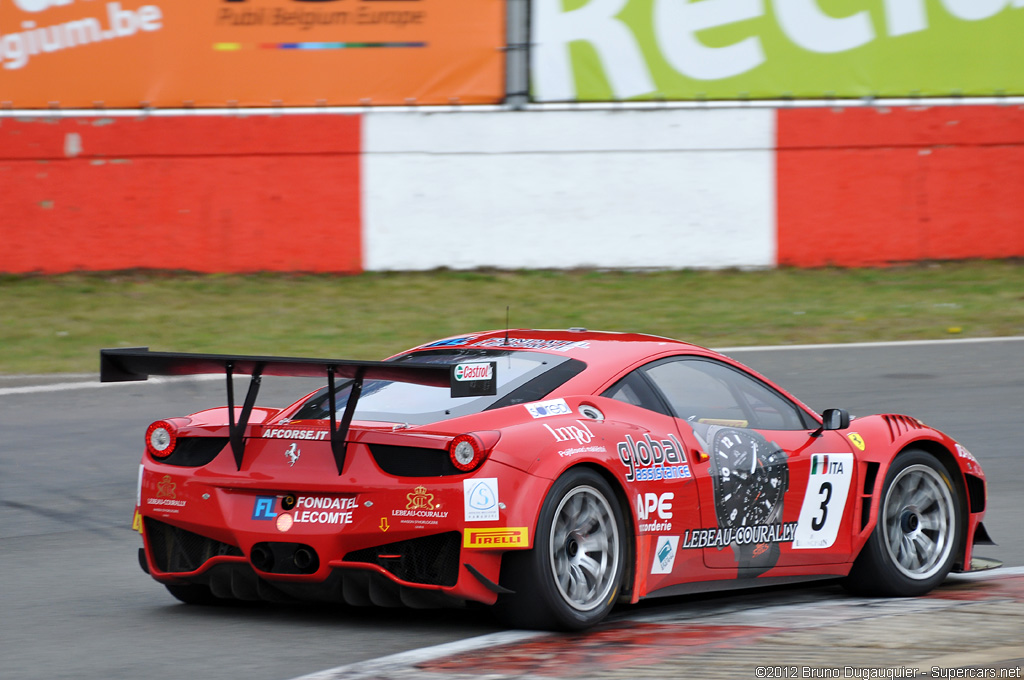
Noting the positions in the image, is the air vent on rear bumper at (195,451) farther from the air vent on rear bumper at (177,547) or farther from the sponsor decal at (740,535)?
the sponsor decal at (740,535)

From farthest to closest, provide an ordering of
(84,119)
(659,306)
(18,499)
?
(84,119)
(659,306)
(18,499)

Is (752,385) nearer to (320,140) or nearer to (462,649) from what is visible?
(462,649)

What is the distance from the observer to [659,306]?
18359 millimetres

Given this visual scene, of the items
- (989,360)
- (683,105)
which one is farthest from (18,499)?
(683,105)

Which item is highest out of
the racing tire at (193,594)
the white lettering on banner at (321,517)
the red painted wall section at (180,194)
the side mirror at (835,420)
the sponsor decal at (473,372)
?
the red painted wall section at (180,194)

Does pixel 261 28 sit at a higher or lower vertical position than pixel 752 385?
higher

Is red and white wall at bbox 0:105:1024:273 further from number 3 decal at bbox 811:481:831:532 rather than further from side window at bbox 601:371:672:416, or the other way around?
side window at bbox 601:371:672:416

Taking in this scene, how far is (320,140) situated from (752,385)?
13.9 meters

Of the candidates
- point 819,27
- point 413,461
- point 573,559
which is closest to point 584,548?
point 573,559

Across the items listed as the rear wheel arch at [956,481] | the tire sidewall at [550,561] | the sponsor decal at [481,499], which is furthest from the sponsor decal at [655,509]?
the rear wheel arch at [956,481]

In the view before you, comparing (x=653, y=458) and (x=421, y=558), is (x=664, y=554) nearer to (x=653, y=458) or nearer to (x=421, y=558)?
(x=653, y=458)

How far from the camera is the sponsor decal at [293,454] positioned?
5.82m

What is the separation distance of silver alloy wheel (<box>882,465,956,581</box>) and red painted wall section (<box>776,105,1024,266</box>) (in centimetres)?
1360

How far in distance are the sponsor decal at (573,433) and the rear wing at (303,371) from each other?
0.28m
